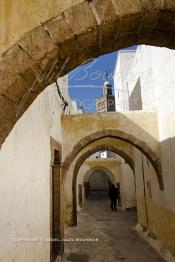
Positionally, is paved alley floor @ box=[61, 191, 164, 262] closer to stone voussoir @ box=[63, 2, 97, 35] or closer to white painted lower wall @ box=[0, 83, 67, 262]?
white painted lower wall @ box=[0, 83, 67, 262]

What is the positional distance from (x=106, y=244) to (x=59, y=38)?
6.84 meters

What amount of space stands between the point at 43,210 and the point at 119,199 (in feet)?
43.1

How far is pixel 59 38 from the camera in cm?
214

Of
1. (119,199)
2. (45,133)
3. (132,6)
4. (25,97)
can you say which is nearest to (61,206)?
(45,133)

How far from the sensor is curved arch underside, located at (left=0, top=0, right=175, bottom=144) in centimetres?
211

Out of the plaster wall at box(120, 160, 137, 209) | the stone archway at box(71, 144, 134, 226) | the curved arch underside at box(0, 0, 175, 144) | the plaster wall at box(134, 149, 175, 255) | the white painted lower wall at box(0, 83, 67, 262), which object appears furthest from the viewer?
the plaster wall at box(120, 160, 137, 209)

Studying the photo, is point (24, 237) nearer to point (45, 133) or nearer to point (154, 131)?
point (45, 133)

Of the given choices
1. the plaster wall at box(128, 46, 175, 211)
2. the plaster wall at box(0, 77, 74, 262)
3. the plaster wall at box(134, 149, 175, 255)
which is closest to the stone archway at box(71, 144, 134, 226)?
the plaster wall at box(134, 149, 175, 255)

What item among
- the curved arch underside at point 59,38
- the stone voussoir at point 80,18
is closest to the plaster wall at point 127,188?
the curved arch underside at point 59,38

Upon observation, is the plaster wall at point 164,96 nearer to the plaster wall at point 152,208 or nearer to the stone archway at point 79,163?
the plaster wall at point 152,208

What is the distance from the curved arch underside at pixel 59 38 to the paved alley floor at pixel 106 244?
5.14 meters

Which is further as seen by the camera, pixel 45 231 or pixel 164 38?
pixel 45 231

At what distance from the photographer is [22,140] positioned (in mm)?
3709

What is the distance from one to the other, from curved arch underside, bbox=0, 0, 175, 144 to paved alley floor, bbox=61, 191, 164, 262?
514 centimetres
